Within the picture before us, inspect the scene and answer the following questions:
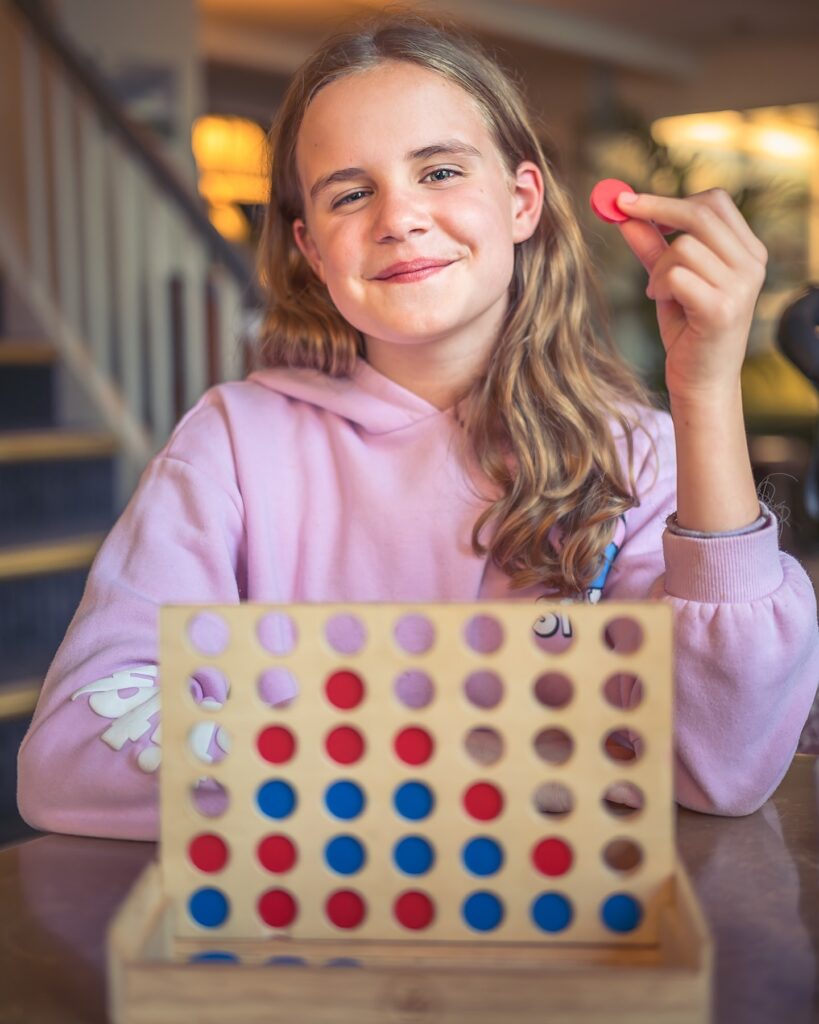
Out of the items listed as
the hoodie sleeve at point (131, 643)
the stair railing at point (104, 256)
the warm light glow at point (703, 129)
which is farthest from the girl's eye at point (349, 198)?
the warm light glow at point (703, 129)

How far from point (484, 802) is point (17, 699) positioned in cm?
217

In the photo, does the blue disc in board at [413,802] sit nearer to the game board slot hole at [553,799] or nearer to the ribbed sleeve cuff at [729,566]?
the game board slot hole at [553,799]

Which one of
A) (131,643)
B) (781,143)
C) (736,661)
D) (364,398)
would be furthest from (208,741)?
(781,143)

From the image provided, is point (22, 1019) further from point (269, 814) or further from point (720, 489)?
point (720, 489)

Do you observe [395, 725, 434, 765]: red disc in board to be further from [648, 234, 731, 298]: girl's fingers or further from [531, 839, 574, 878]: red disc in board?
[648, 234, 731, 298]: girl's fingers

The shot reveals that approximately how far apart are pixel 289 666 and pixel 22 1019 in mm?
206

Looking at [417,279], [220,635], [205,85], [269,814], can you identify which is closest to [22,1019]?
[269,814]

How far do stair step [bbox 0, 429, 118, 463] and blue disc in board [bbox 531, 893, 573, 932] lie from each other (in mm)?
2754

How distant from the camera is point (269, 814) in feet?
1.89

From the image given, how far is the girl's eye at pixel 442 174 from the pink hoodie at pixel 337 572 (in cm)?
20

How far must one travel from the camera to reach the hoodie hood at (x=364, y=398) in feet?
3.82

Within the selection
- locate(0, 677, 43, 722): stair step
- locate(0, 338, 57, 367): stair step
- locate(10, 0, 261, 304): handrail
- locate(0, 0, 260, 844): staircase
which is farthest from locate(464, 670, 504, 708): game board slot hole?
locate(0, 338, 57, 367): stair step

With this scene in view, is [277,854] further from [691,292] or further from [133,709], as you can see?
[691,292]

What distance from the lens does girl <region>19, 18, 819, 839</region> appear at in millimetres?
843
